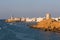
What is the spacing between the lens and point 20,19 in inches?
7864

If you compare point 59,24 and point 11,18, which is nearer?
point 59,24

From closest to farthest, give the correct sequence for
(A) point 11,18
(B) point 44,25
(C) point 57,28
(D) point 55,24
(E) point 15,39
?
(E) point 15,39, (C) point 57,28, (D) point 55,24, (B) point 44,25, (A) point 11,18

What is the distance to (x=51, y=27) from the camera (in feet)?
256

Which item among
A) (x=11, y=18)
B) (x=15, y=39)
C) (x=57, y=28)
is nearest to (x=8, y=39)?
(x=15, y=39)

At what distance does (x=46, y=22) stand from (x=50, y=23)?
3.17m

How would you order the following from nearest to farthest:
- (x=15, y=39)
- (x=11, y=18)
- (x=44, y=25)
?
1. (x=15, y=39)
2. (x=44, y=25)
3. (x=11, y=18)

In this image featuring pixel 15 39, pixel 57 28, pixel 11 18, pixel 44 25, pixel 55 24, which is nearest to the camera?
pixel 15 39

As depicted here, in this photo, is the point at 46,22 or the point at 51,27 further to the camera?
the point at 46,22

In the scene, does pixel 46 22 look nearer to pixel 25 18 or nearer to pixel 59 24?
pixel 59 24

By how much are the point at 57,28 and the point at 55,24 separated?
17.5ft

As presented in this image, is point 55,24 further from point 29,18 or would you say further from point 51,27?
point 29,18

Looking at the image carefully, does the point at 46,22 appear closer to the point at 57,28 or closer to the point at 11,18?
the point at 57,28

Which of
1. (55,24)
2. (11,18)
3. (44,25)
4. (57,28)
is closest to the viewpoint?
(57,28)

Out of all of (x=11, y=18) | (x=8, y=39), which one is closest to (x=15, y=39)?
(x=8, y=39)
